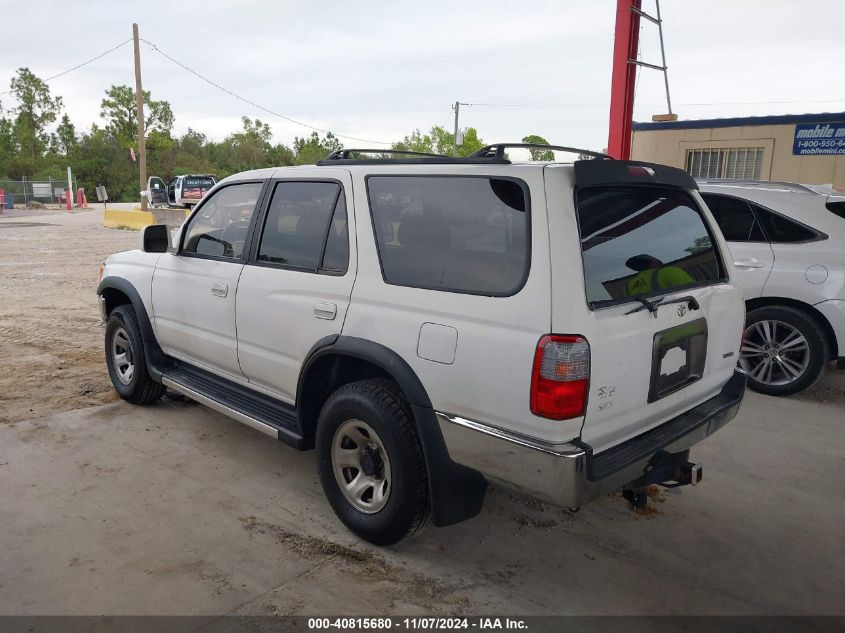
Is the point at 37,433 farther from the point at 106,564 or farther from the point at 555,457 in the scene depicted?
the point at 555,457

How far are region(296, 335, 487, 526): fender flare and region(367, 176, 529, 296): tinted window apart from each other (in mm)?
361

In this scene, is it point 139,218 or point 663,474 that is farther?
point 139,218

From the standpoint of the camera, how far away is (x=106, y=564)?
10.0ft

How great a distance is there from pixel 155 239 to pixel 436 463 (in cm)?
278

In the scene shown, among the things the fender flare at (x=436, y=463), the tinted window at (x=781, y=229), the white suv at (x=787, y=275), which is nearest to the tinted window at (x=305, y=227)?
the fender flare at (x=436, y=463)

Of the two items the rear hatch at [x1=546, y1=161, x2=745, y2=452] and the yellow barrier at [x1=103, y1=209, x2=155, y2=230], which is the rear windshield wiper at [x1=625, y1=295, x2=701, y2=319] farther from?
the yellow barrier at [x1=103, y1=209, x2=155, y2=230]

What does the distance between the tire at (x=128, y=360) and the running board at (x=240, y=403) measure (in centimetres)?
41

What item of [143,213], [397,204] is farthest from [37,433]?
[143,213]

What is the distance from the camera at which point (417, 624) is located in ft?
8.80

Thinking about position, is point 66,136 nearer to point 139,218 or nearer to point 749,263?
point 139,218

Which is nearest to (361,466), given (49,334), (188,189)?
(49,334)

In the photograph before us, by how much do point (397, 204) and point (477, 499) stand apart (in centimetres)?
141

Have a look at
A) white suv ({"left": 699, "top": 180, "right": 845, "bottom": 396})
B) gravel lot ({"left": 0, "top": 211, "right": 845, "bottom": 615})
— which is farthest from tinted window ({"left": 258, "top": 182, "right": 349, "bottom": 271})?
white suv ({"left": 699, "top": 180, "right": 845, "bottom": 396})

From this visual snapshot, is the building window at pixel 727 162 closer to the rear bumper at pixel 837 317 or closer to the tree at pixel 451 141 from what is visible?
the rear bumper at pixel 837 317
